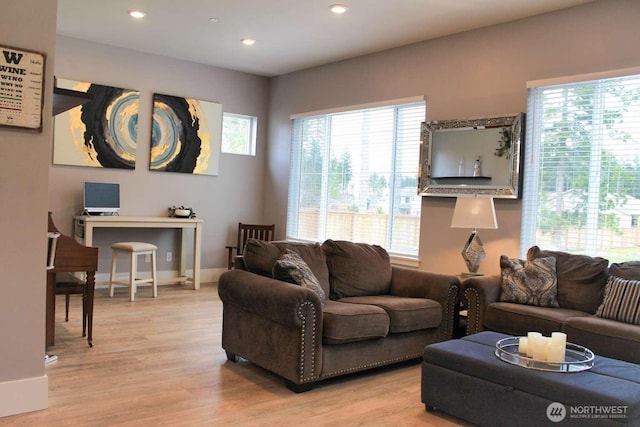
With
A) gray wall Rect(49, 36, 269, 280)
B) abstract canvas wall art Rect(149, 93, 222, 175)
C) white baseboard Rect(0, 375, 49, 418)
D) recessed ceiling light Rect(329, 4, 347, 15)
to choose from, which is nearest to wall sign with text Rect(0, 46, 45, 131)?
white baseboard Rect(0, 375, 49, 418)

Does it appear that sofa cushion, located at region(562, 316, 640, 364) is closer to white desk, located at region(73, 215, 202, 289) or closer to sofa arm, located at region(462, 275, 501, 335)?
sofa arm, located at region(462, 275, 501, 335)

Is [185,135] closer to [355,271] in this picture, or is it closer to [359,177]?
[359,177]

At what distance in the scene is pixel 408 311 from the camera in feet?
12.4

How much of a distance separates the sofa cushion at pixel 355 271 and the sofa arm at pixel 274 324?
0.73 metres

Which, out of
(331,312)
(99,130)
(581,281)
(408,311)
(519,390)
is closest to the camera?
(519,390)

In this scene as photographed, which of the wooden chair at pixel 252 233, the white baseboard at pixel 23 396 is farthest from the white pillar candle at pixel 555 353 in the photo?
the wooden chair at pixel 252 233

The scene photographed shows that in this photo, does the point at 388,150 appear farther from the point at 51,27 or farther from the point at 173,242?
the point at 51,27

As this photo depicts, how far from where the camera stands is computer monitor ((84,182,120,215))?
6.03m

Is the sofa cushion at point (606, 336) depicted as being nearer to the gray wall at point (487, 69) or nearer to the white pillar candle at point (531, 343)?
the white pillar candle at point (531, 343)

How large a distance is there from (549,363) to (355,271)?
180cm

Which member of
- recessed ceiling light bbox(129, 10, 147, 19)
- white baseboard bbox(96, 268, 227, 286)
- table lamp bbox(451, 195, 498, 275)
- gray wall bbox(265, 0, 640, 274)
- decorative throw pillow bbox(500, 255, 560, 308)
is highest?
recessed ceiling light bbox(129, 10, 147, 19)

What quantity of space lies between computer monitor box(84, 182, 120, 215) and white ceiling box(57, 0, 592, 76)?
1627 millimetres

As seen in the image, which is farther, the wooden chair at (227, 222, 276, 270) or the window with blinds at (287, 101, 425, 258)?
the wooden chair at (227, 222, 276, 270)

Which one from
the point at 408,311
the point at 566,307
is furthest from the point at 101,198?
the point at 566,307
